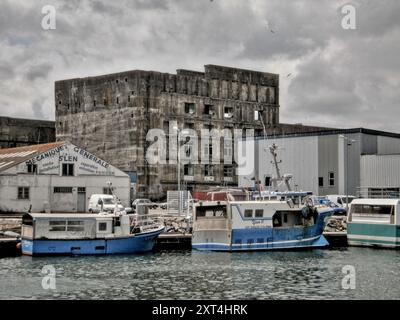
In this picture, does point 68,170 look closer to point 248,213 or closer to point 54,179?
point 54,179

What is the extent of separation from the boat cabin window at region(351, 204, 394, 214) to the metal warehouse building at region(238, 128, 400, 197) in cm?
1392

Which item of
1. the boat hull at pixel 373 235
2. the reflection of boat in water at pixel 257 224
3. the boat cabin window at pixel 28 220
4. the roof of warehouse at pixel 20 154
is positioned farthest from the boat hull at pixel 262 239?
the roof of warehouse at pixel 20 154

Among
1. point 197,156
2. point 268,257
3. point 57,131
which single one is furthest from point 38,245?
point 57,131

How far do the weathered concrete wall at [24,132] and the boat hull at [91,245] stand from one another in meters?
55.6

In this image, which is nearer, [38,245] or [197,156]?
[38,245]

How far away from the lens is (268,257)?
144 ft

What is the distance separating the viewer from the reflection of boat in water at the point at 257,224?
154 feet

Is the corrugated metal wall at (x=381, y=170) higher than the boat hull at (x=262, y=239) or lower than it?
higher

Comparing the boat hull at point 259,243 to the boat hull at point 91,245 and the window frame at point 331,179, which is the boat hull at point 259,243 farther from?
the window frame at point 331,179

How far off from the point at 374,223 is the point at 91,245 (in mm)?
20007

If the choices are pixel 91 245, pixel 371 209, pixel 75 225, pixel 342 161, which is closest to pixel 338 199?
pixel 342 161

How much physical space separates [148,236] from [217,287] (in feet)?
50.6

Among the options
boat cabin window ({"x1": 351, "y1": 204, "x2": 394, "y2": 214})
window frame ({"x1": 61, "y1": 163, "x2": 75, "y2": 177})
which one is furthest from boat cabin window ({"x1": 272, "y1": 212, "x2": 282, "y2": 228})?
window frame ({"x1": 61, "y1": 163, "x2": 75, "y2": 177})
